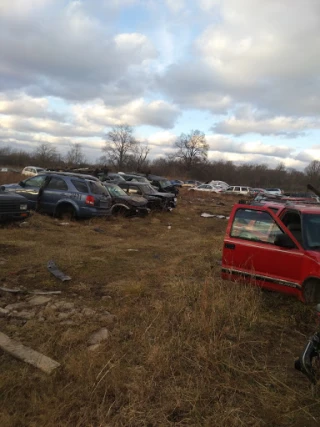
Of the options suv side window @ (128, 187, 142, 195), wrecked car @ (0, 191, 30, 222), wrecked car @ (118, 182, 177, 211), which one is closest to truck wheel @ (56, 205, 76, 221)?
wrecked car @ (0, 191, 30, 222)

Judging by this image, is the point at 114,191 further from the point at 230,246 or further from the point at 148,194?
the point at 230,246

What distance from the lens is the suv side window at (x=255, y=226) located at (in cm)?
516

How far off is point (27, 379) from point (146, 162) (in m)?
86.6

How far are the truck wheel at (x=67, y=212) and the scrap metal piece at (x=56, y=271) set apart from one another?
5464 mm

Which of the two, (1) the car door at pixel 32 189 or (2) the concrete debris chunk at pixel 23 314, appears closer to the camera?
(2) the concrete debris chunk at pixel 23 314

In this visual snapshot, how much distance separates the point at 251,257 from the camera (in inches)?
204

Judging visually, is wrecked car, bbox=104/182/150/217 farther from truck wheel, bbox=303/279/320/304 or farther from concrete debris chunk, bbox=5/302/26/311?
truck wheel, bbox=303/279/320/304

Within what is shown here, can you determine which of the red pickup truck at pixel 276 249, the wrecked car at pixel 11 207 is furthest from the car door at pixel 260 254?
the wrecked car at pixel 11 207

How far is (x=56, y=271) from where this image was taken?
249 inches

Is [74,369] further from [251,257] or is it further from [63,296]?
[251,257]

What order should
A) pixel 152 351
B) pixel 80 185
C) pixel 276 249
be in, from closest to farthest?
pixel 152 351 < pixel 276 249 < pixel 80 185

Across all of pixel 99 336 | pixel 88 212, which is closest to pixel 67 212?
pixel 88 212

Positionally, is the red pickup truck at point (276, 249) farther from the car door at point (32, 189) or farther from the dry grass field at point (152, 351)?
the car door at point (32, 189)

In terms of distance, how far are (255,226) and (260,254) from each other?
48cm
